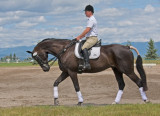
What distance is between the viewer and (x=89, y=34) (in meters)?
10.3

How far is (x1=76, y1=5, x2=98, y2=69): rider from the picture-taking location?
9945 mm

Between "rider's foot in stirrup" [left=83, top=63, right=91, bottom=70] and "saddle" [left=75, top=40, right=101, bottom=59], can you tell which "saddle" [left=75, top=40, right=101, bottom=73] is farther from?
"rider's foot in stirrup" [left=83, top=63, right=91, bottom=70]

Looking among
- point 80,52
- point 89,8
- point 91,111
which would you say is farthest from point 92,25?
point 91,111

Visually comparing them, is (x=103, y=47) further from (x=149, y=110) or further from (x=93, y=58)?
(x=149, y=110)

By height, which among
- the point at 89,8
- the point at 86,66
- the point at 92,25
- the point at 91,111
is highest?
the point at 89,8

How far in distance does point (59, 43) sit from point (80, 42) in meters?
0.72

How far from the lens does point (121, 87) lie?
1081 cm

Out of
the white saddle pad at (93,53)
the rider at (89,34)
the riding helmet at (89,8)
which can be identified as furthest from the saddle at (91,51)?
the riding helmet at (89,8)

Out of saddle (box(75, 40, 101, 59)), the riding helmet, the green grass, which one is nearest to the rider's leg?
saddle (box(75, 40, 101, 59))

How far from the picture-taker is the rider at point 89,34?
9945 millimetres

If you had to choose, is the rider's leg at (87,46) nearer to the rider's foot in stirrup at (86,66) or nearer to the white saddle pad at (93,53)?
the rider's foot in stirrup at (86,66)

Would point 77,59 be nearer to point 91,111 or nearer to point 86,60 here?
point 86,60

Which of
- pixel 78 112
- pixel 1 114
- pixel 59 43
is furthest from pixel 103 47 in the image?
pixel 1 114

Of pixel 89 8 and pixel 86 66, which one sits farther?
pixel 89 8
